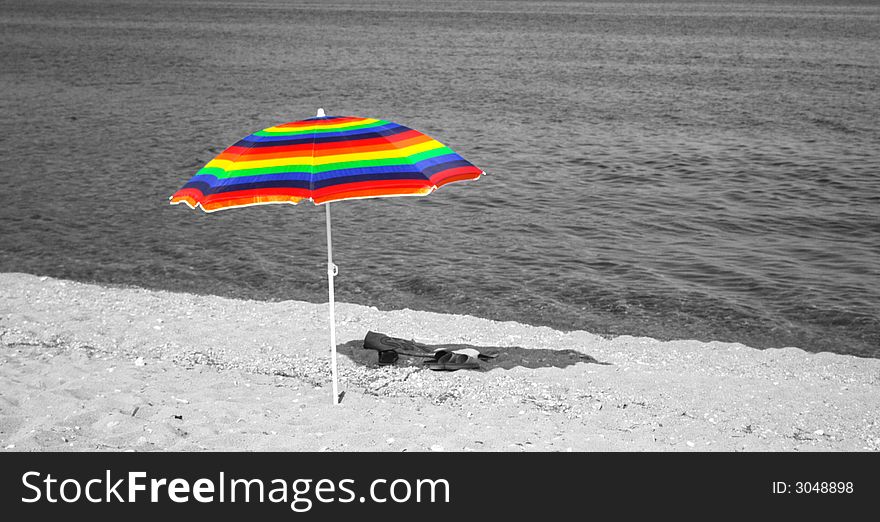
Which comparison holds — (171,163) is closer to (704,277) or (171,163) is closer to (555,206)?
(555,206)

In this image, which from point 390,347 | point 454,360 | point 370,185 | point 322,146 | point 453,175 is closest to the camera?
point 370,185

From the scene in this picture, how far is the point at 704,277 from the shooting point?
15.0 m

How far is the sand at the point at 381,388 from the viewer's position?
25.0 ft

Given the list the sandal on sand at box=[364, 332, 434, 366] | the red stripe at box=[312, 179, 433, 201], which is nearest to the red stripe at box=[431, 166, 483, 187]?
the red stripe at box=[312, 179, 433, 201]

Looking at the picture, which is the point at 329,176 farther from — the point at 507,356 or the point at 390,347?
the point at 507,356

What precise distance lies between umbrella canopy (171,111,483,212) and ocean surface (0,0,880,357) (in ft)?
19.1

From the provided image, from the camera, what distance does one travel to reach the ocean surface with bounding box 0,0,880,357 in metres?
14.2

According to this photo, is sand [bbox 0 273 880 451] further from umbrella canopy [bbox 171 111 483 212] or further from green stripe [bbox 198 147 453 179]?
green stripe [bbox 198 147 453 179]

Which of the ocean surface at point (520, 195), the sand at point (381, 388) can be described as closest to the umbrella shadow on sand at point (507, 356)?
the sand at point (381, 388)

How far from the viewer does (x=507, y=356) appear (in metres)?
10.5

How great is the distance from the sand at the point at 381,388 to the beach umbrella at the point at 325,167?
1976mm

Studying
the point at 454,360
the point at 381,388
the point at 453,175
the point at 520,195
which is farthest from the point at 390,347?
the point at 520,195

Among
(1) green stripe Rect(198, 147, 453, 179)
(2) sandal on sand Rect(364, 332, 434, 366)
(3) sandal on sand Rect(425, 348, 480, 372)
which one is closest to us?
(1) green stripe Rect(198, 147, 453, 179)
